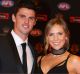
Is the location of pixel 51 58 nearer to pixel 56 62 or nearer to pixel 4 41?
pixel 56 62

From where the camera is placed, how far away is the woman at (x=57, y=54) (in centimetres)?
211

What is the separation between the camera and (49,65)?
2.21 m

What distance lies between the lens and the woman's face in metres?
2.19

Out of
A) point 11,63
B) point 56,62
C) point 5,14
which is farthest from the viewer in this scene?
point 5,14

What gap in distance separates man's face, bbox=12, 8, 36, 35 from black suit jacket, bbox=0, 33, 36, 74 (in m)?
0.12

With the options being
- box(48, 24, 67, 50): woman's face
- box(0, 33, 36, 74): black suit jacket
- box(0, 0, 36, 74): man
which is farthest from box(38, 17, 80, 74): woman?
box(0, 33, 36, 74): black suit jacket

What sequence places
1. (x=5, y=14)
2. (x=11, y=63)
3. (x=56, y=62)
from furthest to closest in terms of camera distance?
(x=5, y=14) → (x=56, y=62) → (x=11, y=63)

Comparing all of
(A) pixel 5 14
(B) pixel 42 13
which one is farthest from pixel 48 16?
(A) pixel 5 14

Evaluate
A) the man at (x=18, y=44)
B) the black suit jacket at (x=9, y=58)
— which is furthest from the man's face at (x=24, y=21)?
the black suit jacket at (x=9, y=58)

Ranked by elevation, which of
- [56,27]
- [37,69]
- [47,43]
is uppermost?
[56,27]

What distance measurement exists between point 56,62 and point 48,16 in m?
1.42

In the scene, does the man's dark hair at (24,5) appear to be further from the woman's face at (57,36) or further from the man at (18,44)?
the woman's face at (57,36)

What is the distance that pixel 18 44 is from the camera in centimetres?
217

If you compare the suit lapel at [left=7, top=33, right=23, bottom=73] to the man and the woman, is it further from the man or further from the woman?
the woman
